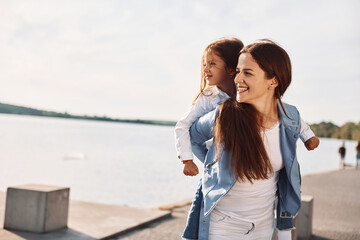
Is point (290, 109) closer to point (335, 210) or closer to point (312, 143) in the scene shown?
point (312, 143)

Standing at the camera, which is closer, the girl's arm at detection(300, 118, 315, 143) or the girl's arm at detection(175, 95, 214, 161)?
the girl's arm at detection(175, 95, 214, 161)

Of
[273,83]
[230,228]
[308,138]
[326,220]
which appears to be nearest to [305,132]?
[308,138]

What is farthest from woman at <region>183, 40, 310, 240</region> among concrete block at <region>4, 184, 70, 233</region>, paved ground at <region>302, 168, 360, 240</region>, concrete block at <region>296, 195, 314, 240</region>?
paved ground at <region>302, 168, 360, 240</region>

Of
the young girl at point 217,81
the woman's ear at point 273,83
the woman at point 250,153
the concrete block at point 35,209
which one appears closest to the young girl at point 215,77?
the young girl at point 217,81

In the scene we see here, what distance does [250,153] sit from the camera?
2.26 m

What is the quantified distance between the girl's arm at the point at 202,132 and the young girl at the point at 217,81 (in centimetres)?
6

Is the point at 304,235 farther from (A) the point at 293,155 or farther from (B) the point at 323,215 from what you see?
(A) the point at 293,155

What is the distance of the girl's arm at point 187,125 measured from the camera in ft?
7.89

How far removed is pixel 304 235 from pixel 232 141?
212 inches

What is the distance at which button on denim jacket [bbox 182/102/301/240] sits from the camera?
91.1 inches

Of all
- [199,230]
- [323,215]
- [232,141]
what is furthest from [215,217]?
[323,215]

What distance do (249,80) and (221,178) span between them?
20.1 inches

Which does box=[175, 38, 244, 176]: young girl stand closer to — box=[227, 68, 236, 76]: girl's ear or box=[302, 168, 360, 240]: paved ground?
box=[227, 68, 236, 76]: girl's ear

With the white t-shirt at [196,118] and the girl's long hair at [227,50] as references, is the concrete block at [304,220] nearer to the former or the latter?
the white t-shirt at [196,118]
